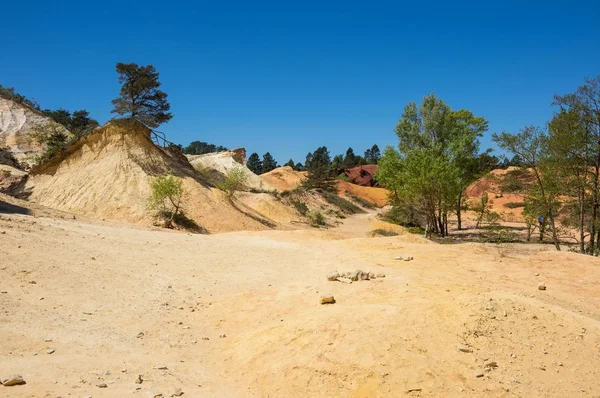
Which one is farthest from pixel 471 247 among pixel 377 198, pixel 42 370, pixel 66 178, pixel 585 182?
pixel 377 198

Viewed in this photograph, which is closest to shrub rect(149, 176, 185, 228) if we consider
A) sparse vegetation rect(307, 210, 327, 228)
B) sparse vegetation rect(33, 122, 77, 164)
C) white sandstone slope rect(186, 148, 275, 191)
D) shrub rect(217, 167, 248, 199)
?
shrub rect(217, 167, 248, 199)

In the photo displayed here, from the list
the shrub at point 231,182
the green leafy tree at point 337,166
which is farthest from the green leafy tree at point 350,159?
the shrub at point 231,182

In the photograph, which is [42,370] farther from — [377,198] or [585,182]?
[377,198]

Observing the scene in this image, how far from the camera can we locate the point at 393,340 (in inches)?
210

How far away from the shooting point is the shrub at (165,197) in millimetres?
20953

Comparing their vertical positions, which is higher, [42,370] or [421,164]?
[421,164]

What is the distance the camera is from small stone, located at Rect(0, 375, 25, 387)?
12.6 feet

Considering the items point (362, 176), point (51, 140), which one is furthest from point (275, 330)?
point (362, 176)

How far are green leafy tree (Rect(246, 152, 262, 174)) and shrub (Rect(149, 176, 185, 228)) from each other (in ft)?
235

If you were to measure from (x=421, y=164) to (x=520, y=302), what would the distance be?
18100mm

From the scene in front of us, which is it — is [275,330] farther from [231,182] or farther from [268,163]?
[268,163]

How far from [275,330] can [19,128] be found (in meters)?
40.2

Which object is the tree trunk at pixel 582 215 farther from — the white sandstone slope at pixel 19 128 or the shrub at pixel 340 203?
the white sandstone slope at pixel 19 128

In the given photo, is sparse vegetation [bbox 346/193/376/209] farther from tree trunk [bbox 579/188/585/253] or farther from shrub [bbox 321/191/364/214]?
tree trunk [bbox 579/188/585/253]
